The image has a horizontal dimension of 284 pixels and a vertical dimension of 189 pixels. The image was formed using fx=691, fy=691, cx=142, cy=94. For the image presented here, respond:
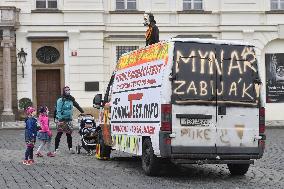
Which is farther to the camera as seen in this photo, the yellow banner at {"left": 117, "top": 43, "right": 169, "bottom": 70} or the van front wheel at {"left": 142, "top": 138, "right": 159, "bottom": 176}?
the van front wheel at {"left": 142, "top": 138, "right": 159, "bottom": 176}

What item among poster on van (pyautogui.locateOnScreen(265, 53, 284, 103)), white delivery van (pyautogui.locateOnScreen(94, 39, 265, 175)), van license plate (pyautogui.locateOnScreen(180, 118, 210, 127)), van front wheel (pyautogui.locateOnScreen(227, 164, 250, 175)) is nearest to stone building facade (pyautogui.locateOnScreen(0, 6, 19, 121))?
poster on van (pyautogui.locateOnScreen(265, 53, 284, 103))

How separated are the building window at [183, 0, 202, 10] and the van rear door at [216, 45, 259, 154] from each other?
903 inches

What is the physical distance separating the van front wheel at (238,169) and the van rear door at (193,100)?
1.19 m

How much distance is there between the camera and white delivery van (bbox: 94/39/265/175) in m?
12.1

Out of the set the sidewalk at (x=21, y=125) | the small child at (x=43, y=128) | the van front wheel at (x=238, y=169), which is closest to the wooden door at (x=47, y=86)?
the sidewalk at (x=21, y=125)

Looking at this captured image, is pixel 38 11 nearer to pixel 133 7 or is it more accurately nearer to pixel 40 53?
pixel 40 53

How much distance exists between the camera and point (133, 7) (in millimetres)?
34875

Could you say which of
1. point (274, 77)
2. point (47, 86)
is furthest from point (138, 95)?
point (274, 77)

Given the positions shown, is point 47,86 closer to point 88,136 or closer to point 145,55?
point 88,136

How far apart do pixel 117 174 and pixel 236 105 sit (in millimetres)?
2680

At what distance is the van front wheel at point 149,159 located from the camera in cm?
1265

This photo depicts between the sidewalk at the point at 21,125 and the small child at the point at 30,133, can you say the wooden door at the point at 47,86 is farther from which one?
the small child at the point at 30,133

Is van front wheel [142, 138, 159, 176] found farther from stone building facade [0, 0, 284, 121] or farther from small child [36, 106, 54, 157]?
stone building facade [0, 0, 284, 121]

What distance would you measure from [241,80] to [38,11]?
22.8 meters
